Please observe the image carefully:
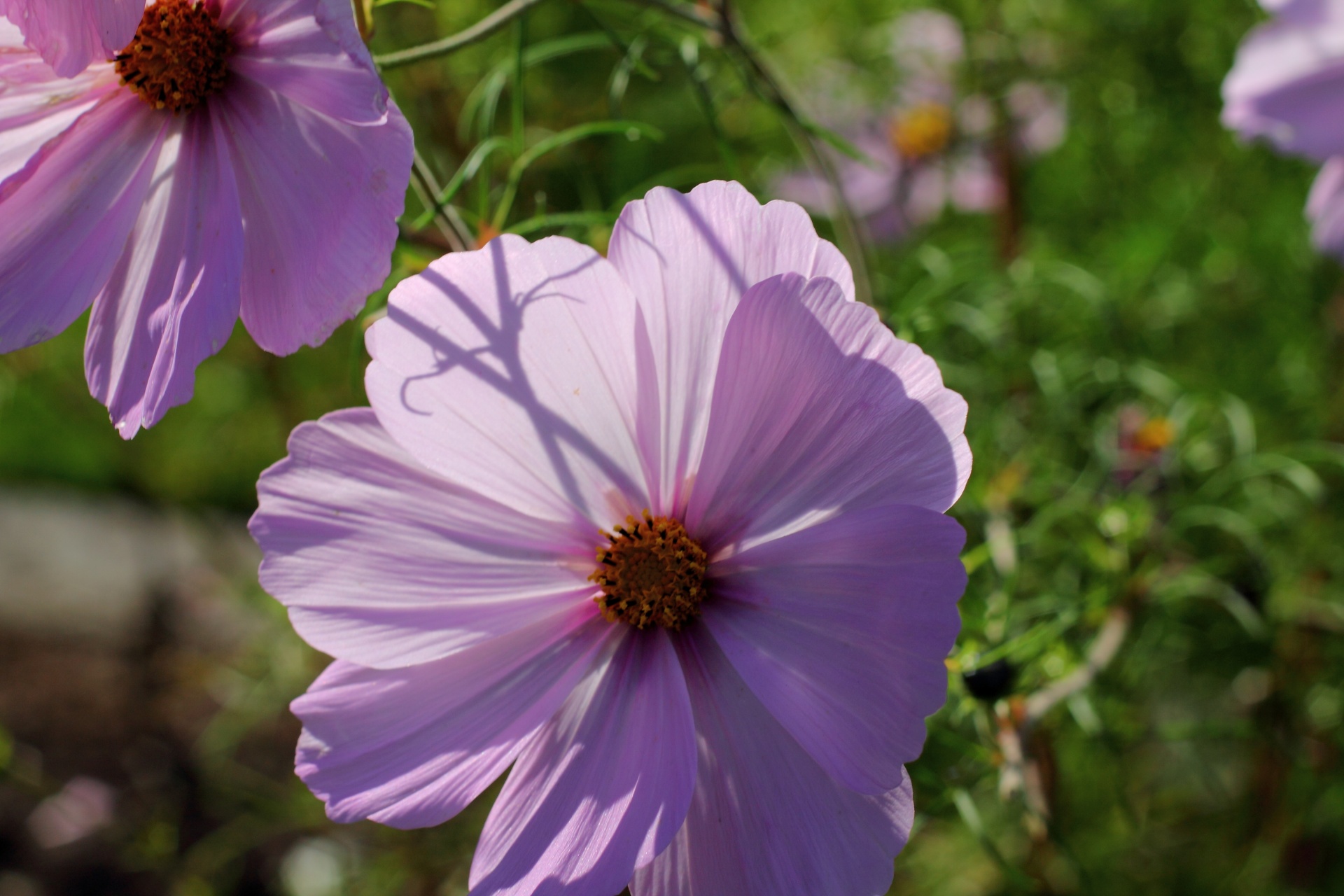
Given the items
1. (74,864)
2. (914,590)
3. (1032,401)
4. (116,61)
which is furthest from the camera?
(74,864)

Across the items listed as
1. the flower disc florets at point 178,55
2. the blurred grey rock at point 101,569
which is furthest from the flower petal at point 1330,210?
the blurred grey rock at point 101,569

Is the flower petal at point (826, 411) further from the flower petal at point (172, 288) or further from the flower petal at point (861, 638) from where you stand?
the flower petal at point (172, 288)

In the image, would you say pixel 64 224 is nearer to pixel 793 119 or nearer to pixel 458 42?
pixel 458 42

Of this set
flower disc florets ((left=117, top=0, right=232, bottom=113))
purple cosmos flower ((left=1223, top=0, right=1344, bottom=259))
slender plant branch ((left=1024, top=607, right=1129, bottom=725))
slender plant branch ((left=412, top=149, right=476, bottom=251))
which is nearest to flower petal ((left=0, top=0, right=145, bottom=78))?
flower disc florets ((left=117, top=0, right=232, bottom=113))

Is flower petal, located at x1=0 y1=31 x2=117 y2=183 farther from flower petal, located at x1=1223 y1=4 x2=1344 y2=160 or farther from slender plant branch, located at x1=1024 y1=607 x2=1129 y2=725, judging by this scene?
flower petal, located at x1=1223 y1=4 x2=1344 y2=160

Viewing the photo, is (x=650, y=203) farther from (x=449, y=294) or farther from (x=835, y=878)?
(x=835, y=878)

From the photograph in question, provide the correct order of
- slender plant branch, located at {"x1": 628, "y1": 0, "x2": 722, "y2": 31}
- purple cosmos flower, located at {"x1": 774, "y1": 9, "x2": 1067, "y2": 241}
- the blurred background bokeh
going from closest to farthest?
slender plant branch, located at {"x1": 628, "y1": 0, "x2": 722, "y2": 31}
the blurred background bokeh
purple cosmos flower, located at {"x1": 774, "y1": 9, "x2": 1067, "y2": 241}

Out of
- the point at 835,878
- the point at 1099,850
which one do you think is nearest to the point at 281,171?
the point at 835,878
